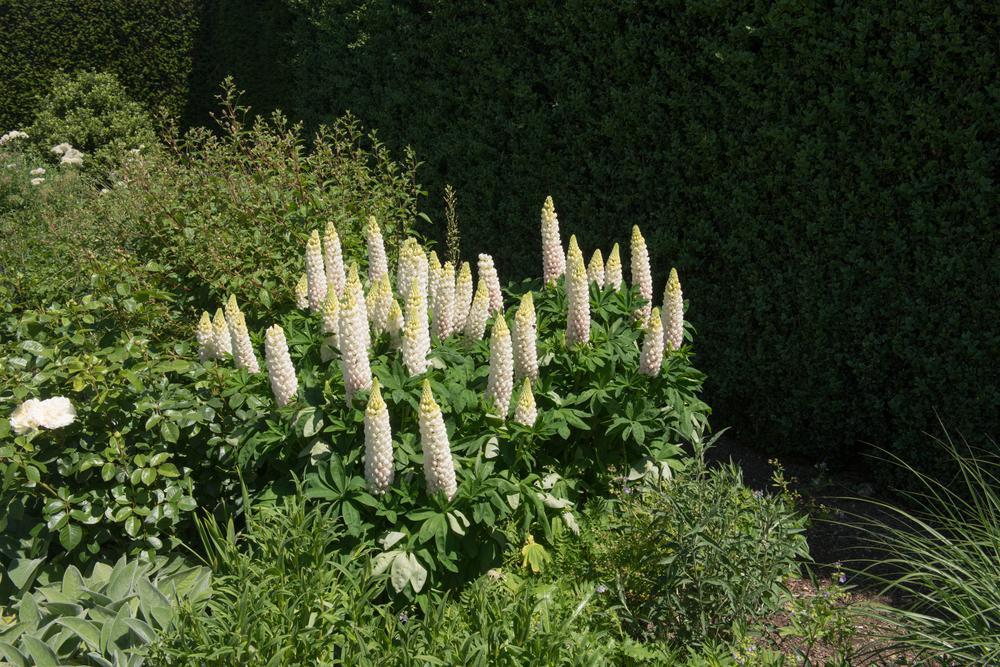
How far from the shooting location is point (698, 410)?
12.7ft

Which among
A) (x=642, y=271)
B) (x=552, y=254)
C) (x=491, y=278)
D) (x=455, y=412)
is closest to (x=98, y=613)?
(x=455, y=412)

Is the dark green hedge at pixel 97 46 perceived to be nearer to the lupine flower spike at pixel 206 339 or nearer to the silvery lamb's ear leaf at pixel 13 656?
the lupine flower spike at pixel 206 339

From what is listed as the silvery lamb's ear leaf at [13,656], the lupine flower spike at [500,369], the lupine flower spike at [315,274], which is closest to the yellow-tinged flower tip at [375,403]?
the lupine flower spike at [500,369]

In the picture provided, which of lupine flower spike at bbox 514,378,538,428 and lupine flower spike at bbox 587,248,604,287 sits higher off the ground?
lupine flower spike at bbox 587,248,604,287

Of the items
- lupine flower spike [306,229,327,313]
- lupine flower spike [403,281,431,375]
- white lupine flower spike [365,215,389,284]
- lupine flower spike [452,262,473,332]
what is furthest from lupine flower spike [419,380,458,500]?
white lupine flower spike [365,215,389,284]

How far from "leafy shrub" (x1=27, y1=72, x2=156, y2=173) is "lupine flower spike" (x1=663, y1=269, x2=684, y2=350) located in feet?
32.0

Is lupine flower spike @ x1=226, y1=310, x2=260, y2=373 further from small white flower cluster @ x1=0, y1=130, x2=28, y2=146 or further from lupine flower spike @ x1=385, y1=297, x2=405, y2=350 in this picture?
small white flower cluster @ x1=0, y1=130, x2=28, y2=146

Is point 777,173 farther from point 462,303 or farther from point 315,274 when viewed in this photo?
point 315,274

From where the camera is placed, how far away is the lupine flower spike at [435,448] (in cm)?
292

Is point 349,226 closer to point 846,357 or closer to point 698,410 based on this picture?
point 698,410

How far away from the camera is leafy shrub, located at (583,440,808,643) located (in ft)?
10.1

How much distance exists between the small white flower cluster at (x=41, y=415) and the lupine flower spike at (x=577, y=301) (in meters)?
2.10

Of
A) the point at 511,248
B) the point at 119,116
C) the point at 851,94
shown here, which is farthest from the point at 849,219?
the point at 119,116

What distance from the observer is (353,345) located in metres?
3.21
